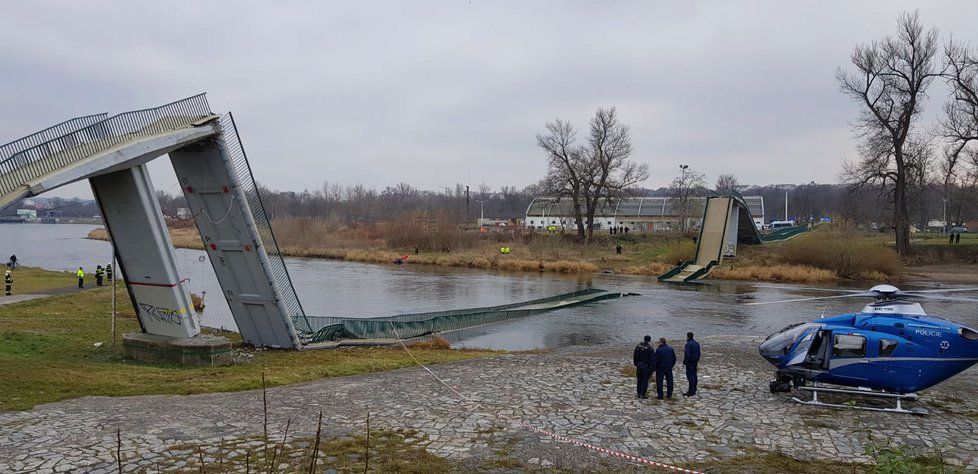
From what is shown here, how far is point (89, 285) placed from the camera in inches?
1357

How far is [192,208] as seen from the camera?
18172mm

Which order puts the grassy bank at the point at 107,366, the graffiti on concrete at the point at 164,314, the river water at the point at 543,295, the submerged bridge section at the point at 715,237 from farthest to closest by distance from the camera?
the submerged bridge section at the point at 715,237
the river water at the point at 543,295
the graffiti on concrete at the point at 164,314
the grassy bank at the point at 107,366

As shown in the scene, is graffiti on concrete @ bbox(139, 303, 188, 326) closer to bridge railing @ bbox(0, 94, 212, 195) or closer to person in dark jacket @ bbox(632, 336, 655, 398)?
bridge railing @ bbox(0, 94, 212, 195)

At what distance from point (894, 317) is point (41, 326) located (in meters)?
23.6

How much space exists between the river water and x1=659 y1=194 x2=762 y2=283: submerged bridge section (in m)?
4.08

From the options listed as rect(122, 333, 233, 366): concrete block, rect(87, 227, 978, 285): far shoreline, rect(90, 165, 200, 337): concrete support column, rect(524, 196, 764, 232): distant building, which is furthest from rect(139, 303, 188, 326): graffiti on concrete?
rect(524, 196, 764, 232): distant building

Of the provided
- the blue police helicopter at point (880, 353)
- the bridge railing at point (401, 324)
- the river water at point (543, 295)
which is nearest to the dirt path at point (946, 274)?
the river water at point (543, 295)

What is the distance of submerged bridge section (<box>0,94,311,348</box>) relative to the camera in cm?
1445

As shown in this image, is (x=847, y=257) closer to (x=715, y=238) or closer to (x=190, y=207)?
(x=715, y=238)

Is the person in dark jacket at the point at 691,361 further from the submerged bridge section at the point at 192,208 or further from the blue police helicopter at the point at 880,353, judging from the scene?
the submerged bridge section at the point at 192,208

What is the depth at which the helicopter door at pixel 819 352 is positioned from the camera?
12.9 m

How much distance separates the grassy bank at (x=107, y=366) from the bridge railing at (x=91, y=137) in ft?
12.6

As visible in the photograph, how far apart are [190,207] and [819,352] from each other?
16222 millimetres

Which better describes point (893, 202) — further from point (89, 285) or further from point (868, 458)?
point (89, 285)
